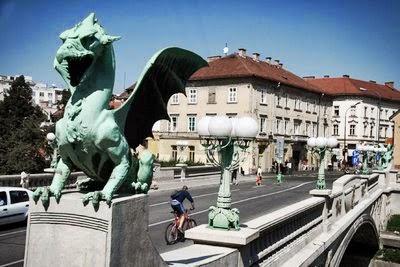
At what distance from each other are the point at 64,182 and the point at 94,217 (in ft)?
1.74

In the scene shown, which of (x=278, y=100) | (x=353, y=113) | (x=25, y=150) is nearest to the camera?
(x=25, y=150)

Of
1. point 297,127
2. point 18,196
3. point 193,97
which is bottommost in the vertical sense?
point 18,196

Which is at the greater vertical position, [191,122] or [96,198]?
[191,122]

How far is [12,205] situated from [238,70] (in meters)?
35.4

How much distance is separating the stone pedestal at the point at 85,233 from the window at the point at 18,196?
12512 millimetres

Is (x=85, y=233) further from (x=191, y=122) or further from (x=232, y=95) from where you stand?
(x=191, y=122)

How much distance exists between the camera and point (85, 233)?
383 centimetres

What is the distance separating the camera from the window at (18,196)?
15.7 m

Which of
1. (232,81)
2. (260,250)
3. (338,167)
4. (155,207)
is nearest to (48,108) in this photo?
(232,81)

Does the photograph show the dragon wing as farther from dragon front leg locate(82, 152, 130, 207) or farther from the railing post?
the railing post

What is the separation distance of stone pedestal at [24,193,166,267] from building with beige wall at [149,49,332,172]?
4214 centimetres

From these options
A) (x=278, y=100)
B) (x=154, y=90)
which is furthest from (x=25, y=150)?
(x=278, y=100)

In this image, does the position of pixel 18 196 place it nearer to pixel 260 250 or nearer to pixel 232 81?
pixel 260 250

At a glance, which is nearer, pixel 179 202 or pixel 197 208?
pixel 179 202
